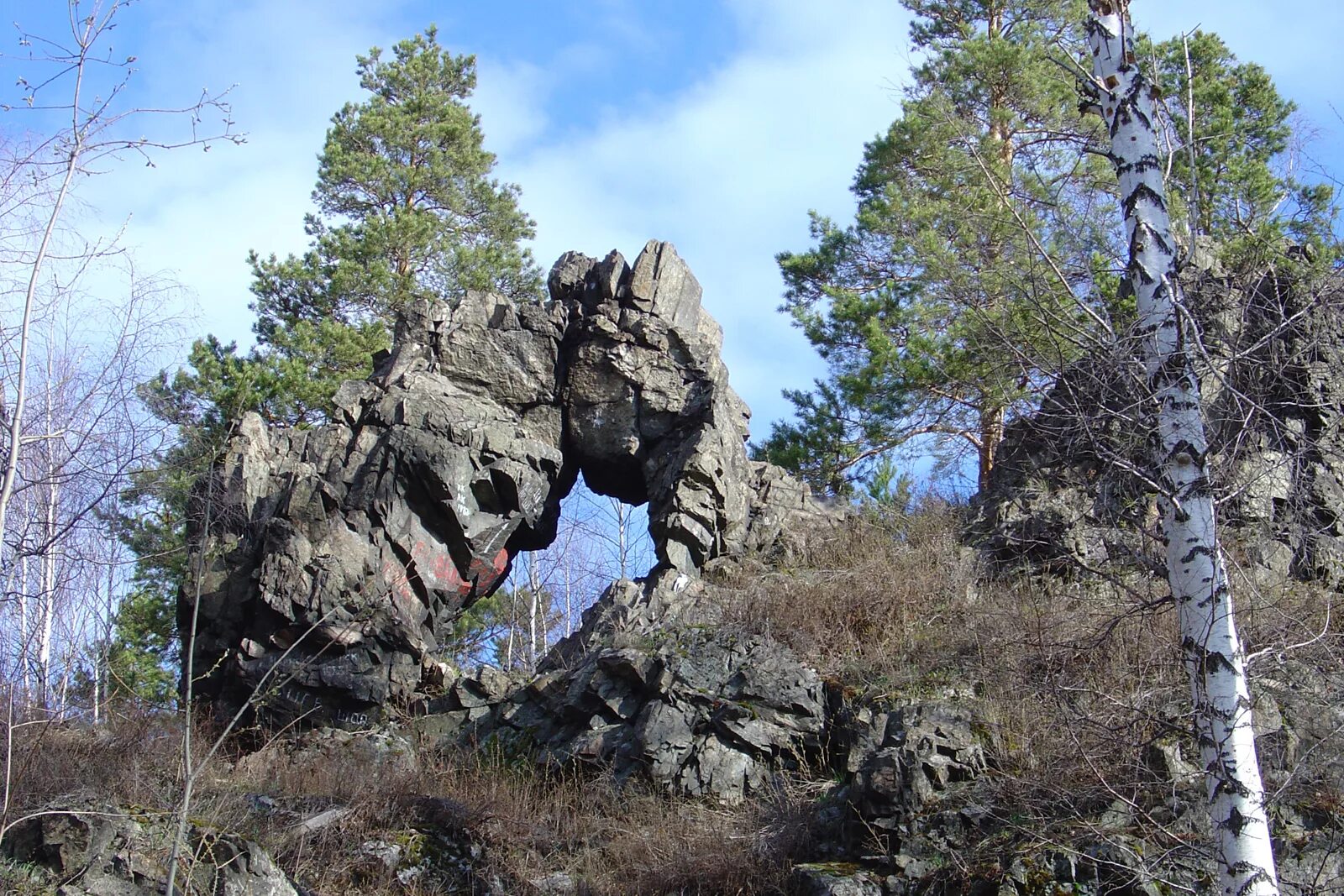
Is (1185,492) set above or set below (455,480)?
below

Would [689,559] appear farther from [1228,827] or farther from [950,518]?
[1228,827]

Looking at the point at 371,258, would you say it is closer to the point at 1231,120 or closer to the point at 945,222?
the point at 945,222

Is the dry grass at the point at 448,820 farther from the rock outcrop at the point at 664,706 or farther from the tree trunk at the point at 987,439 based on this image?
the tree trunk at the point at 987,439

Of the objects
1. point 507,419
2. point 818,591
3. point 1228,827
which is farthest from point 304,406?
point 1228,827

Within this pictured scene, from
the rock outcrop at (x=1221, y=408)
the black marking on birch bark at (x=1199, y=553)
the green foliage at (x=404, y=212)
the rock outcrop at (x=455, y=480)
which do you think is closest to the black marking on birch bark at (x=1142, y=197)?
the rock outcrop at (x=1221, y=408)

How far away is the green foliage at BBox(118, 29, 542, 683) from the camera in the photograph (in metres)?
19.0

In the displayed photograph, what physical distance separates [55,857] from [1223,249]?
1192 centimetres

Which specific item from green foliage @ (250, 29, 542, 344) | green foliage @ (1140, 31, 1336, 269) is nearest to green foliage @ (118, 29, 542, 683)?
green foliage @ (250, 29, 542, 344)

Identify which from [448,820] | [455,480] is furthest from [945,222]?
[448,820]

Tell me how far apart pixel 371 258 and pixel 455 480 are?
32.0ft

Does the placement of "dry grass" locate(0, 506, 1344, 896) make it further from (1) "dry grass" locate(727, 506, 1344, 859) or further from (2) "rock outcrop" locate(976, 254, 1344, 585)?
(2) "rock outcrop" locate(976, 254, 1344, 585)

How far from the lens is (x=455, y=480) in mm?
13867

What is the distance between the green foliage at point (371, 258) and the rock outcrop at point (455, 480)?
9.35ft

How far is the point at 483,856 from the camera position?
392 inches
